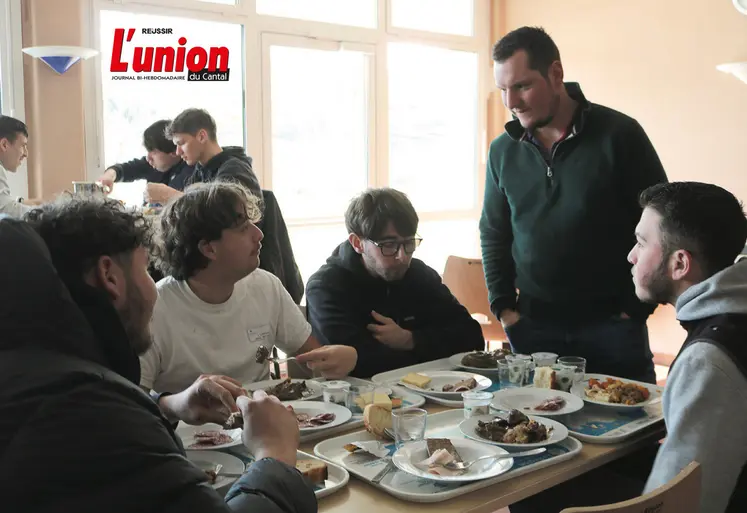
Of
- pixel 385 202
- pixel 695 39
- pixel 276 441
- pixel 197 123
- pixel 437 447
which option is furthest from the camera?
pixel 695 39

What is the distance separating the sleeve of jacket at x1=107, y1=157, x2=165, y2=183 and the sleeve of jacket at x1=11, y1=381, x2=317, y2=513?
350cm

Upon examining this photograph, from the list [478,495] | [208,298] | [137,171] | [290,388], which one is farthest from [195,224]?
[137,171]

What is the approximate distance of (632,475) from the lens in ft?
6.89

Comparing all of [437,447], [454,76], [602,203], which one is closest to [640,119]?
[454,76]

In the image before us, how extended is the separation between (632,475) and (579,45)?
13.7 feet

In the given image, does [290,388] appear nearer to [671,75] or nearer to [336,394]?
[336,394]

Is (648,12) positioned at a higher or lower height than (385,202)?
higher

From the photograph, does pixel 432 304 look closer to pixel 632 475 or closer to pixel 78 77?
pixel 632 475

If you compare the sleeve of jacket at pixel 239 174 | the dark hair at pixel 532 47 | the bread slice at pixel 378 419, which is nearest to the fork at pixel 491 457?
the bread slice at pixel 378 419

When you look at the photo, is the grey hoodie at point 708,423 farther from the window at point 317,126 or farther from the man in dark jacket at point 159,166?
the window at point 317,126

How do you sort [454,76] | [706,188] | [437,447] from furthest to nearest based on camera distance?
[454,76]
[706,188]
[437,447]

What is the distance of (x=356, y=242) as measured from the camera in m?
2.44

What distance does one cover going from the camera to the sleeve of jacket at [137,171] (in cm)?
425

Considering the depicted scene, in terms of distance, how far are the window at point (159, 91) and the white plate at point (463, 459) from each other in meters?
3.54
